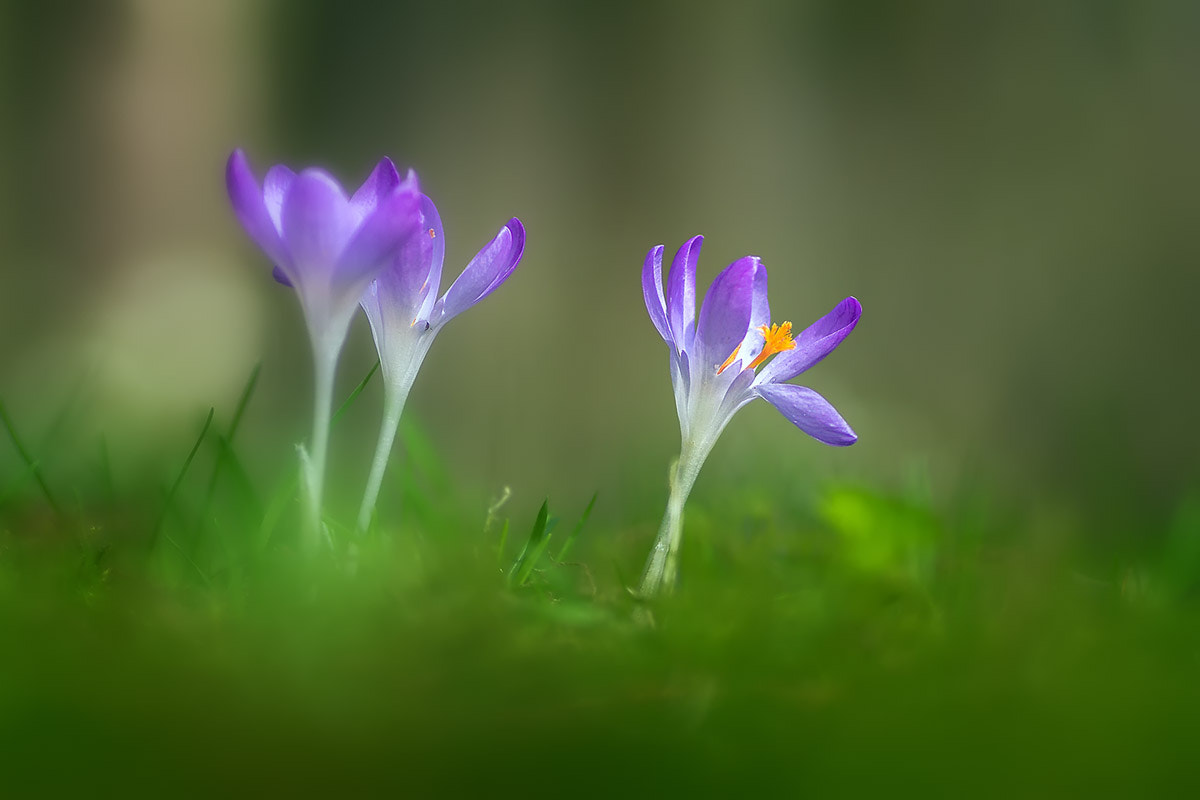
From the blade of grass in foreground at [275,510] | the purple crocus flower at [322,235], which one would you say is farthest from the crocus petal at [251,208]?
the blade of grass in foreground at [275,510]

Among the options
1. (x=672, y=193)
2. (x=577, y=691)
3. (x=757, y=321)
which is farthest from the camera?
(x=672, y=193)

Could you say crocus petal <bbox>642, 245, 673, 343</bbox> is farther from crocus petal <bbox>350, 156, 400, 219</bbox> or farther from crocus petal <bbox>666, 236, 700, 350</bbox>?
crocus petal <bbox>350, 156, 400, 219</bbox>

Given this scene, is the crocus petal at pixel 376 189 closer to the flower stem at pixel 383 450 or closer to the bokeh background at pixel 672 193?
the flower stem at pixel 383 450

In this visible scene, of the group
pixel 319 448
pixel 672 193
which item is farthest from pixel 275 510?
pixel 672 193

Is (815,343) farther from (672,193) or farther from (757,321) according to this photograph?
(672,193)

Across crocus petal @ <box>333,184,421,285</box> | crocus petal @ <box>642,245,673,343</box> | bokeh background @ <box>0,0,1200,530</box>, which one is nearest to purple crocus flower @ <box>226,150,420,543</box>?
crocus petal @ <box>333,184,421,285</box>

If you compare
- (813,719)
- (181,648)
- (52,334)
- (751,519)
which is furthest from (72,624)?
(52,334)
